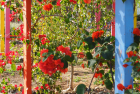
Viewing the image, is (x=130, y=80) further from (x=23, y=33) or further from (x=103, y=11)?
(x=103, y=11)

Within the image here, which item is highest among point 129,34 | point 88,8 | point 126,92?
point 88,8

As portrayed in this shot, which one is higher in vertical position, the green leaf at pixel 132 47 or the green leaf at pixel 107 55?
the green leaf at pixel 132 47

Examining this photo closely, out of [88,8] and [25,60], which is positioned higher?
[88,8]

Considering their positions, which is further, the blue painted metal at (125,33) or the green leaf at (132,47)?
the blue painted metal at (125,33)

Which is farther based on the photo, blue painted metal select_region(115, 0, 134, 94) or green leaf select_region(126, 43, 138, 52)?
blue painted metal select_region(115, 0, 134, 94)

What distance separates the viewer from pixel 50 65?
5.40 ft

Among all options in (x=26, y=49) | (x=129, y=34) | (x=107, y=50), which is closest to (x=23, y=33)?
(x=26, y=49)

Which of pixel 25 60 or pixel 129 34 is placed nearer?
pixel 129 34

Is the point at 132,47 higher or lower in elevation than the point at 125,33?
lower

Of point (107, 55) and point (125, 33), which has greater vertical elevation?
point (125, 33)

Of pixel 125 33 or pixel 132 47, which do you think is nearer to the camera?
pixel 132 47

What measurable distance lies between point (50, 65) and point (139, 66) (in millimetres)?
762

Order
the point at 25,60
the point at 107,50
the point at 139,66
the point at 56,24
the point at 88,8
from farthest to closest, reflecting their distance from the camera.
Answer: the point at 56,24 < the point at 88,8 < the point at 25,60 < the point at 107,50 < the point at 139,66

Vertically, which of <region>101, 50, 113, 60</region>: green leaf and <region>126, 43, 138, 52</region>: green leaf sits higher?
<region>126, 43, 138, 52</region>: green leaf
